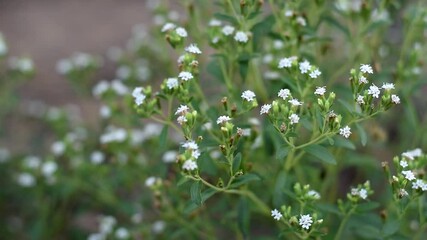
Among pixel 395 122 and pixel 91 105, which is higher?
pixel 91 105

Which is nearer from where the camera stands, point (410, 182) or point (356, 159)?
point (410, 182)

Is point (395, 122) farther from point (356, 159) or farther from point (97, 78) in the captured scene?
point (97, 78)

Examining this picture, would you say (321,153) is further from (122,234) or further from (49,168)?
(49,168)

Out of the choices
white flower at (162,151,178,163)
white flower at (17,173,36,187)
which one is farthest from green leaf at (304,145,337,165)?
white flower at (17,173,36,187)

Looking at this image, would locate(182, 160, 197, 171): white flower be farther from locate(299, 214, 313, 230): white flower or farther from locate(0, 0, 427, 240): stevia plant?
locate(299, 214, 313, 230): white flower


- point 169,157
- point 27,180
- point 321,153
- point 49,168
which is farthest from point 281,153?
point 27,180

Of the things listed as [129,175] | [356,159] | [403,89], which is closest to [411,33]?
[403,89]
